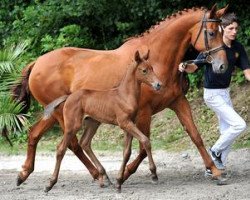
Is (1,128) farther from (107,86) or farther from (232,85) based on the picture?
(232,85)

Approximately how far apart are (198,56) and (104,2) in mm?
6062

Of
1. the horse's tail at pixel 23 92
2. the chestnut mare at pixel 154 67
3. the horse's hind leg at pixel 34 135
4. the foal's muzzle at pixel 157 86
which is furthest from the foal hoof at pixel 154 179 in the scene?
the horse's tail at pixel 23 92

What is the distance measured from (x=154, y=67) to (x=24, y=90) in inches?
90.2

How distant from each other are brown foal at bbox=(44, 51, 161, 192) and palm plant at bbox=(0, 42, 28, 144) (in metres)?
1.67

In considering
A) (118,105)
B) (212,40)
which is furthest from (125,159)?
(212,40)

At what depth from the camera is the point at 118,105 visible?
8195 millimetres

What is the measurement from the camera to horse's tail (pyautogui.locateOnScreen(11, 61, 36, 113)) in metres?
9.98

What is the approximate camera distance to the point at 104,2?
47.9ft

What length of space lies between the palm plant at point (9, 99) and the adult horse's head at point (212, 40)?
9.69ft

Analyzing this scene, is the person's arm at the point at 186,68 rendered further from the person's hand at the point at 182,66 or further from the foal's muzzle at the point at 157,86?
the foal's muzzle at the point at 157,86

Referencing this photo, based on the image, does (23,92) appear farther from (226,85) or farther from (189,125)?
(226,85)

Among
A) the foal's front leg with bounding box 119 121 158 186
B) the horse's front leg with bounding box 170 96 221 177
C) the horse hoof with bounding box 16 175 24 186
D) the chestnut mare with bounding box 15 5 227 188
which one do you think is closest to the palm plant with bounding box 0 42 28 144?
the chestnut mare with bounding box 15 5 227 188

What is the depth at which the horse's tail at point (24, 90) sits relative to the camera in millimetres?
Answer: 9977

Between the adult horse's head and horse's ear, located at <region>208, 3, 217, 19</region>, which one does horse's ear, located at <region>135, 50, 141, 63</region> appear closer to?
the adult horse's head
